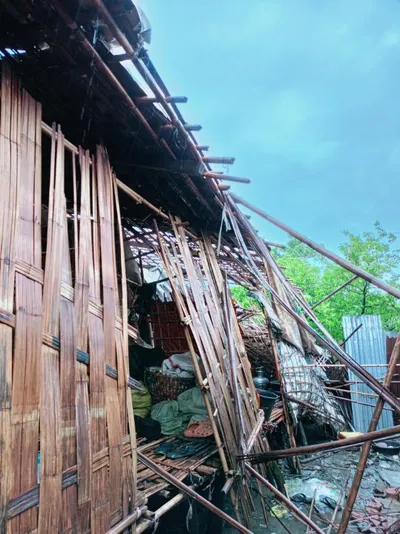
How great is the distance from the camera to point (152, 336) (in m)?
6.63

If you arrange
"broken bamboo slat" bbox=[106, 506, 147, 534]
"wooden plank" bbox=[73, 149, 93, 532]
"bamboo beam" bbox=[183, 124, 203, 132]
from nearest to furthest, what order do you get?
"wooden plank" bbox=[73, 149, 93, 532] < "broken bamboo slat" bbox=[106, 506, 147, 534] < "bamboo beam" bbox=[183, 124, 203, 132]

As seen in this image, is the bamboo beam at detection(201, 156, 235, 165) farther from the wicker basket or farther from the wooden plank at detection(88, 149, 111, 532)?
the wicker basket

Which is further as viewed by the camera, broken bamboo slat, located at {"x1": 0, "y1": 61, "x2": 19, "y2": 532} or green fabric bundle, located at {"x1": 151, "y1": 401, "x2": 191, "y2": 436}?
green fabric bundle, located at {"x1": 151, "y1": 401, "x2": 191, "y2": 436}

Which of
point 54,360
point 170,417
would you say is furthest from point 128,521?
point 170,417

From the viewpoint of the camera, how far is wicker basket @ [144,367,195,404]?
5.00 m

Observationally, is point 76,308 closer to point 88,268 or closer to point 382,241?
point 88,268

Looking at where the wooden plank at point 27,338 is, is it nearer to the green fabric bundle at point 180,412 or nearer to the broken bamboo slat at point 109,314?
the broken bamboo slat at point 109,314

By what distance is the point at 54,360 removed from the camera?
72.3 inches

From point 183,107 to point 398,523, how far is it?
4.71 metres

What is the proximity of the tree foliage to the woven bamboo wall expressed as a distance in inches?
412

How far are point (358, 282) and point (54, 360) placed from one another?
519 inches

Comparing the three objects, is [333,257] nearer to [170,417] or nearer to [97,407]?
[97,407]

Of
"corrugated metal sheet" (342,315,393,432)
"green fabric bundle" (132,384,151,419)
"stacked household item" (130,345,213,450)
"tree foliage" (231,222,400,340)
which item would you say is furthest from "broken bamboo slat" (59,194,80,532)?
"tree foliage" (231,222,400,340)

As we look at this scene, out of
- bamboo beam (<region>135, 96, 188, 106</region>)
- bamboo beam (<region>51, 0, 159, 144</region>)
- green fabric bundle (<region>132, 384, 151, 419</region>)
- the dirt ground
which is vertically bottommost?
the dirt ground
